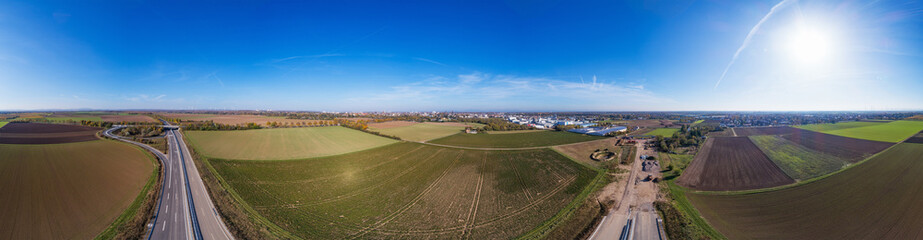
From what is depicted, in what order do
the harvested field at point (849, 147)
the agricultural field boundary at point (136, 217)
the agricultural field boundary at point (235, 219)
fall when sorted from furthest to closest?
the harvested field at point (849, 147)
the agricultural field boundary at point (235, 219)
the agricultural field boundary at point (136, 217)

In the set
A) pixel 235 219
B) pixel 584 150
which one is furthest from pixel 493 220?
pixel 584 150

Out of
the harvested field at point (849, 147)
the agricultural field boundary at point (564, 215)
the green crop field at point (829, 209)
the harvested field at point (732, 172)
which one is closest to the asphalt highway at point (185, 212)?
the agricultural field boundary at point (564, 215)

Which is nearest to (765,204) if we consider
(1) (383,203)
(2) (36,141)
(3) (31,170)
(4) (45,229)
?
(1) (383,203)

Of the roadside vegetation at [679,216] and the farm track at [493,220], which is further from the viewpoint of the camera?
the roadside vegetation at [679,216]

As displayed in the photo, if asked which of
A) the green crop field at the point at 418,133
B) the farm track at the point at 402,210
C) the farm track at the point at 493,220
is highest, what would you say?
the green crop field at the point at 418,133

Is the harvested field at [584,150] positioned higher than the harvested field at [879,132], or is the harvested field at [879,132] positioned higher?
the harvested field at [879,132]

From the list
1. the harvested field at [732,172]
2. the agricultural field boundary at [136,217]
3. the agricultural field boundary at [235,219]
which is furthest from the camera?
the harvested field at [732,172]

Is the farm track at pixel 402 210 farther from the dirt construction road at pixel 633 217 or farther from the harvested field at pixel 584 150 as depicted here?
the harvested field at pixel 584 150
